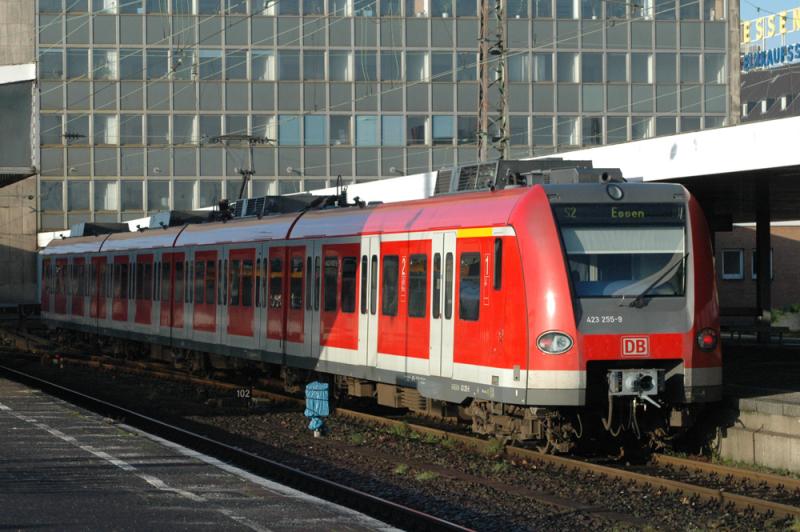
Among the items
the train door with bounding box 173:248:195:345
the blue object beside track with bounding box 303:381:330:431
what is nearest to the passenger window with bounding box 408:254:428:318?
the blue object beside track with bounding box 303:381:330:431

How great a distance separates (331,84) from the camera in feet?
218

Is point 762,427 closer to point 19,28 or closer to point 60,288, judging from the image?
point 60,288

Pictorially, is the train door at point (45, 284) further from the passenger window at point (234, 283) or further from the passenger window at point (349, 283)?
the passenger window at point (349, 283)

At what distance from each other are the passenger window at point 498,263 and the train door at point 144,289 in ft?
53.4

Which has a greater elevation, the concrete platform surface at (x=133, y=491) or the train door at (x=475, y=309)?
the train door at (x=475, y=309)

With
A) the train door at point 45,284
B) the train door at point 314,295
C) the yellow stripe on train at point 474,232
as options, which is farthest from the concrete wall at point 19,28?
the yellow stripe on train at point 474,232

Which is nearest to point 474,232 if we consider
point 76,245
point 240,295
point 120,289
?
point 240,295

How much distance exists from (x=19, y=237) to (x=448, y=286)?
2229 inches

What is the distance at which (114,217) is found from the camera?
2685 inches

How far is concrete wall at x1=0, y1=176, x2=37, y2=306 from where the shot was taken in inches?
2661

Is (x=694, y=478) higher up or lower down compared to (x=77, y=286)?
lower down

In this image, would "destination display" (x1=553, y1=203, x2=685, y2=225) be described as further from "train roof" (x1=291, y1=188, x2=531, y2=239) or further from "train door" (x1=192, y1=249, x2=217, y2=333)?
"train door" (x1=192, y1=249, x2=217, y2=333)

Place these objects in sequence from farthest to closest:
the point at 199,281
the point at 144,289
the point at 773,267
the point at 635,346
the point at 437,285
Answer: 1. the point at 773,267
2. the point at 144,289
3. the point at 199,281
4. the point at 437,285
5. the point at 635,346

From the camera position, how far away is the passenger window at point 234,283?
80.5 feet
